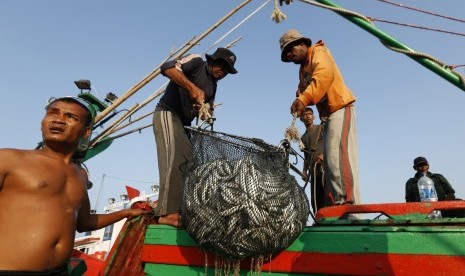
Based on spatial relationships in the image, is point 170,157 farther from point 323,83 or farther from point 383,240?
point 383,240

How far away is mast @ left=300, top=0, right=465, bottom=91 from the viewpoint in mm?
1936

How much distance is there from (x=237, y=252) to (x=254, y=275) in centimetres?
26

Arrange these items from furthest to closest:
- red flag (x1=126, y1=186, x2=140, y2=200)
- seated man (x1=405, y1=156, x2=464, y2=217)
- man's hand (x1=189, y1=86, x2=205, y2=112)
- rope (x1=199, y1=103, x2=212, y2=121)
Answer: red flag (x1=126, y1=186, x2=140, y2=200), seated man (x1=405, y1=156, x2=464, y2=217), man's hand (x1=189, y1=86, x2=205, y2=112), rope (x1=199, y1=103, x2=212, y2=121)

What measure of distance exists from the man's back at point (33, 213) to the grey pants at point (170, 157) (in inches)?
41.7

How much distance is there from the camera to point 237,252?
2387 millimetres

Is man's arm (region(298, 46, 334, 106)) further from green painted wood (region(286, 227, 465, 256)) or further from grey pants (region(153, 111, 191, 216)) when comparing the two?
green painted wood (region(286, 227, 465, 256))

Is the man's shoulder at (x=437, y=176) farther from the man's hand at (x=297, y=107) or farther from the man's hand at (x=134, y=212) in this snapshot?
the man's hand at (x=134, y=212)

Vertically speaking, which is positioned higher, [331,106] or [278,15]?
[278,15]

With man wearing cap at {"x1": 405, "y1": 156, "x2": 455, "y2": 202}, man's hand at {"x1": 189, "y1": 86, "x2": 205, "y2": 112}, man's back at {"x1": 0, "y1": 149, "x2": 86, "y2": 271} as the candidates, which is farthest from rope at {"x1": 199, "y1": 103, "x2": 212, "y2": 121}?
man wearing cap at {"x1": 405, "y1": 156, "x2": 455, "y2": 202}

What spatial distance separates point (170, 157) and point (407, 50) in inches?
87.1

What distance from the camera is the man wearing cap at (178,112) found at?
10.6 feet

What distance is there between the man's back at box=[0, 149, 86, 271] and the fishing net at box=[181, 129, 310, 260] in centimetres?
82

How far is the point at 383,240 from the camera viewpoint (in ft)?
7.25

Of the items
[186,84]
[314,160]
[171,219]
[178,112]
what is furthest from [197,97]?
[314,160]
